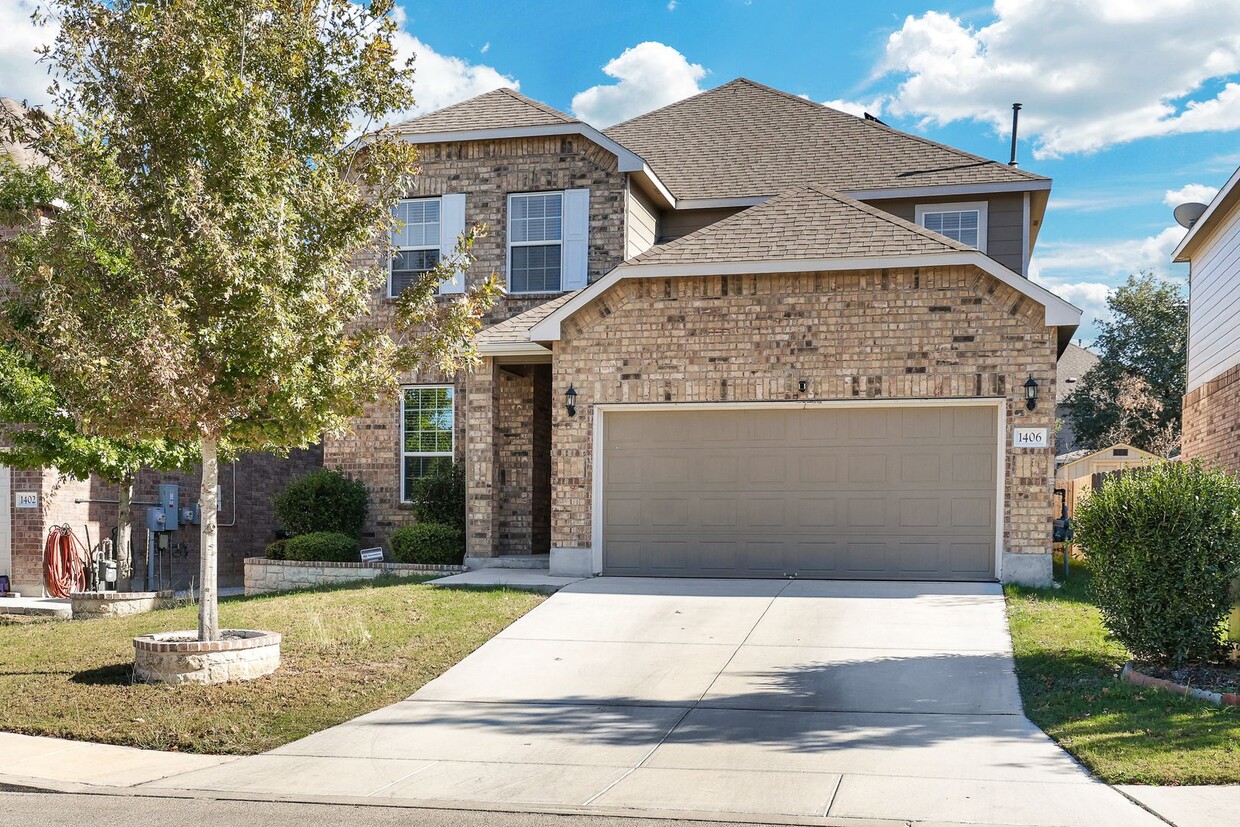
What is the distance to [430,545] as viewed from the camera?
16.2 metres

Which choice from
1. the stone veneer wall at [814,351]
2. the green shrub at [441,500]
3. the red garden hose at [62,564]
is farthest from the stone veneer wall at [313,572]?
the red garden hose at [62,564]

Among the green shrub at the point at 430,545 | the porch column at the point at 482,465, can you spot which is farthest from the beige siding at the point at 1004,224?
the green shrub at the point at 430,545

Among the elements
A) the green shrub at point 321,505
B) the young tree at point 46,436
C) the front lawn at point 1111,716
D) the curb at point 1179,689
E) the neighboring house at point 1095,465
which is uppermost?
the young tree at point 46,436

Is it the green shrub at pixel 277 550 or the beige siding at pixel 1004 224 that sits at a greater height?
the beige siding at pixel 1004 224

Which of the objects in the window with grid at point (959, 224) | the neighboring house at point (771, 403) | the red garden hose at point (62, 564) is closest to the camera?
the neighboring house at point (771, 403)

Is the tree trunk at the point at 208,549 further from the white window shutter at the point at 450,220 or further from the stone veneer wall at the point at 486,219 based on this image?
the white window shutter at the point at 450,220

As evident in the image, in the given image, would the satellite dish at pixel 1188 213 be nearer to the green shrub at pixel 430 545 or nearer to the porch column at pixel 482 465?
the porch column at pixel 482 465

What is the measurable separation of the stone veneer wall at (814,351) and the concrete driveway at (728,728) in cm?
272

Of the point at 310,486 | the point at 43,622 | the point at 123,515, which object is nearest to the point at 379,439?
the point at 310,486

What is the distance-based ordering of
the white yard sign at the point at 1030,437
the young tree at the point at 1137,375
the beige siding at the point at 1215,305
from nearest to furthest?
the white yard sign at the point at 1030,437
the beige siding at the point at 1215,305
the young tree at the point at 1137,375

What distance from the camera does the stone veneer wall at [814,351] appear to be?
44.1 ft

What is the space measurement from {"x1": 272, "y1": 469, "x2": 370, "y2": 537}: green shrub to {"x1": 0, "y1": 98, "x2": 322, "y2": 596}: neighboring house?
4.01 feet

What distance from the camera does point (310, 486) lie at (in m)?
17.5

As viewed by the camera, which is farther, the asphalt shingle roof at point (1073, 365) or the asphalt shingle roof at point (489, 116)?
the asphalt shingle roof at point (1073, 365)
